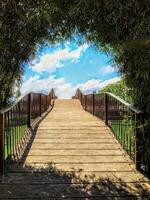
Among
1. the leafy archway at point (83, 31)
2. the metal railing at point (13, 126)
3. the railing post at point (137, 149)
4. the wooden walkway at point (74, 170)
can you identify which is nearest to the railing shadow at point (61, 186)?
the wooden walkway at point (74, 170)

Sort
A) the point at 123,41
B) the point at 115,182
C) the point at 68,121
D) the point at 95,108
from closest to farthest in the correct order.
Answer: the point at 115,182 → the point at 123,41 → the point at 68,121 → the point at 95,108

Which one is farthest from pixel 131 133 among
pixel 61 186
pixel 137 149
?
pixel 61 186

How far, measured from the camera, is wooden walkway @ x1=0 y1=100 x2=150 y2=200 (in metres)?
6.66

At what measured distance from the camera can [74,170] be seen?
7.70 m

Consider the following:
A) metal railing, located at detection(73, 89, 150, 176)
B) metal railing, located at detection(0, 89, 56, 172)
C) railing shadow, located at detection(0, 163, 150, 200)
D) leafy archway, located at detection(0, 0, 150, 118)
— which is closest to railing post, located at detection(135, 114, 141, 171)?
metal railing, located at detection(73, 89, 150, 176)

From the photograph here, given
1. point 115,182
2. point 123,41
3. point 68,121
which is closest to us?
point 115,182

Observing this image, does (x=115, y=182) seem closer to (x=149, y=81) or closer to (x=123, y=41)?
(x=149, y=81)

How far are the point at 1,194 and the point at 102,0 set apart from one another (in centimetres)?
330

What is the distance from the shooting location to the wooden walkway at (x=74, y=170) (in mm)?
6660

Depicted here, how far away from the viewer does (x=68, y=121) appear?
11781mm

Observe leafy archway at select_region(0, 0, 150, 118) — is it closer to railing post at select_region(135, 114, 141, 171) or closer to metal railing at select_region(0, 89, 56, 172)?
railing post at select_region(135, 114, 141, 171)

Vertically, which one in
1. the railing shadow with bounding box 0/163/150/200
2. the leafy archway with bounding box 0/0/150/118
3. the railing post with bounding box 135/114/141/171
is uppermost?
the leafy archway with bounding box 0/0/150/118

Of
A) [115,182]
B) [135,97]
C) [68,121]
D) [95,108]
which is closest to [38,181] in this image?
[115,182]

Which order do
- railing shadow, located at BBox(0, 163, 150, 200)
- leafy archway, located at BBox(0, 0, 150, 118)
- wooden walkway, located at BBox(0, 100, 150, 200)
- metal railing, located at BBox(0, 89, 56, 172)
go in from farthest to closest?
metal railing, located at BBox(0, 89, 56, 172)
leafy archway, located at BBox(0, 0, 150, 118)
wooden walkway, located at BBox(0, 100, 150, 200)
railing shadow, located at BBox(0, 163, 150, 200)
